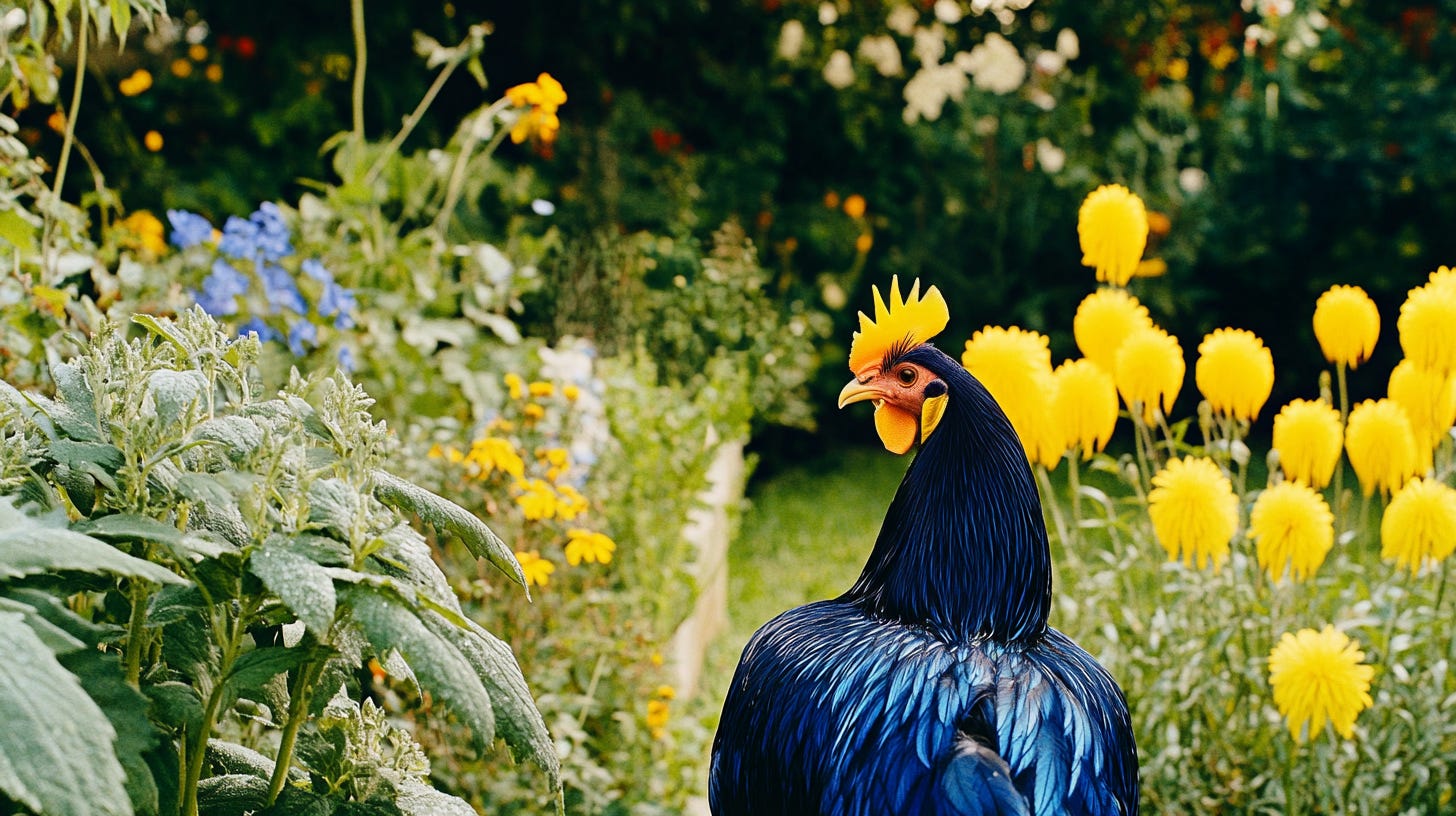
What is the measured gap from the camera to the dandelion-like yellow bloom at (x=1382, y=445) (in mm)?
2445

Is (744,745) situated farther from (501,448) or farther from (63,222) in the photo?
(63,222)

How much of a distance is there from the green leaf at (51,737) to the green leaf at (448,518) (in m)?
0.41

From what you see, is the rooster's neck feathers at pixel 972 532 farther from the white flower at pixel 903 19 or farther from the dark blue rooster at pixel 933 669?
the white flower at pixel 903 19

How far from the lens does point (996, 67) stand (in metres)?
6.79

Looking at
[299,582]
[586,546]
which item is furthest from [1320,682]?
[299,582]

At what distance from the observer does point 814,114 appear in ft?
21.3

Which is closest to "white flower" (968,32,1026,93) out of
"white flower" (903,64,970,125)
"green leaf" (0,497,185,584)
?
"white flower" (903,64,970,125)

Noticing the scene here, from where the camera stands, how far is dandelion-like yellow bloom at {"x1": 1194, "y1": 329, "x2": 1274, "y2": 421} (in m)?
2.47

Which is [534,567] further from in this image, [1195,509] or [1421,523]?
[1421,523]

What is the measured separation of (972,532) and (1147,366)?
1.02 meters

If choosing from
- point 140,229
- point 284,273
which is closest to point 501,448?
point 284,273

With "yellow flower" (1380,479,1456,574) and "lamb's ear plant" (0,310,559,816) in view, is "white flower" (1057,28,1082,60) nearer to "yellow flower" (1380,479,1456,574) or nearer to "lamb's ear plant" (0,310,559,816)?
"yellow flower" (1380,479,1456,574)

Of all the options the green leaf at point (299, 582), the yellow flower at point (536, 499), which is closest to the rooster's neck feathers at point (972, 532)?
the green leaf at point (299, 582)

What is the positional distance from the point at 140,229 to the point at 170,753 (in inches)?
131
